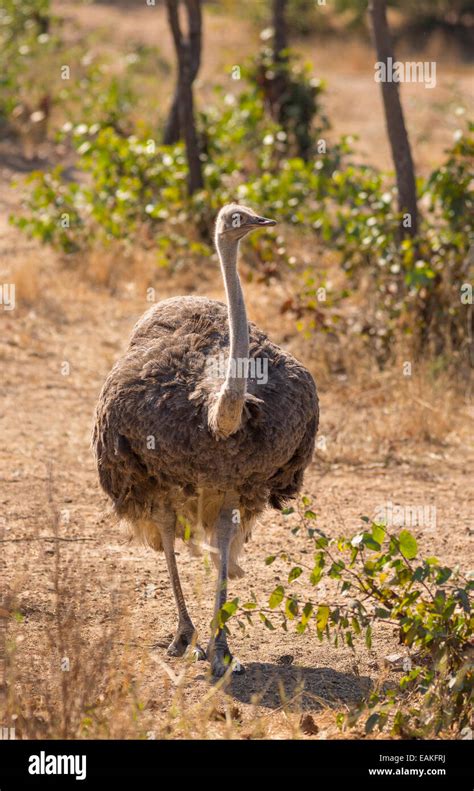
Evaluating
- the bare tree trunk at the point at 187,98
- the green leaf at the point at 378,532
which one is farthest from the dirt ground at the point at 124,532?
the bare tree trunk at the point at 187,98

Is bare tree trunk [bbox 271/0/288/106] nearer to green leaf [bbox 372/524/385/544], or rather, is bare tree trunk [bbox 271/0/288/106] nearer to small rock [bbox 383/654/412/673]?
small rock [bbox 383/654/412/673]

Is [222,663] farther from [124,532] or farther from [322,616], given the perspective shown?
[124,532]

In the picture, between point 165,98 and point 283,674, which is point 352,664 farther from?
point 165,98

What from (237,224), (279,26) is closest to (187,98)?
(279,26)

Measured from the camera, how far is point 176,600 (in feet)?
18.9

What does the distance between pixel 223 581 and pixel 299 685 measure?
1.79 feet

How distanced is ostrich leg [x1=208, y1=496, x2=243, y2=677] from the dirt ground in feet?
0.30

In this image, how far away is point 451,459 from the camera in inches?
327

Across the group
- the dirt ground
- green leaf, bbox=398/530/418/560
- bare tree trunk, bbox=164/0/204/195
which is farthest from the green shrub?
bare tree trunk, bbox=164/0/204/195

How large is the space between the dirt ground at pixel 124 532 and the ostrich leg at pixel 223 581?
0.09 meters

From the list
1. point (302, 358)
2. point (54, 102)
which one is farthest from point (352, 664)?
point (54, 102)
